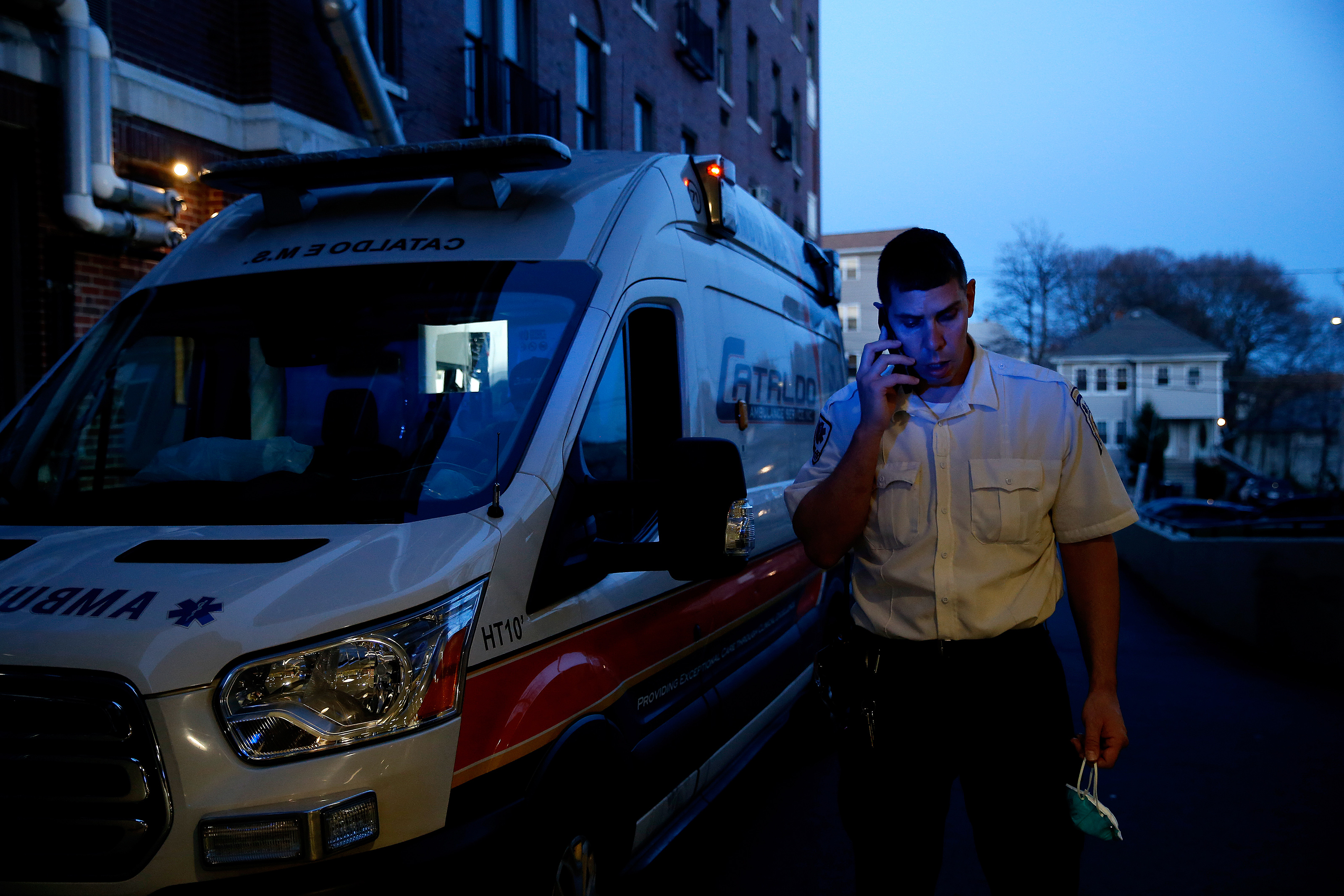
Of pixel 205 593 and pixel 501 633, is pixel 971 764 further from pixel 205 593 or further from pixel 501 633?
pixel 205 593

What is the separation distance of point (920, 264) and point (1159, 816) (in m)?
3.78

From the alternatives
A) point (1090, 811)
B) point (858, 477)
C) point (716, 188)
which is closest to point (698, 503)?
point (858, 477)

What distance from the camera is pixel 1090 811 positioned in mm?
2379

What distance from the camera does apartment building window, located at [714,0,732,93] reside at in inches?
949

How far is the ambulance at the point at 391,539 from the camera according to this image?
214cm

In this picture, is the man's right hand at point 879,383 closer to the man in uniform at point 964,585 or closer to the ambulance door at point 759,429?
the man in uniform at point 964,585

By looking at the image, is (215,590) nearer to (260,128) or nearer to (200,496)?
(200,496)

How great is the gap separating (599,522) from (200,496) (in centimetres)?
112

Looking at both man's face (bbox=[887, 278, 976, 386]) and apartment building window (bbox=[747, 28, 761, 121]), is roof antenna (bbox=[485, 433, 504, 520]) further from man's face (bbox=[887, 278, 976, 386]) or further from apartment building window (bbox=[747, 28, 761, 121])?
apartment building window (bbox=[747, 28, 761, 121])

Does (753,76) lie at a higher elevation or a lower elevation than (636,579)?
higher

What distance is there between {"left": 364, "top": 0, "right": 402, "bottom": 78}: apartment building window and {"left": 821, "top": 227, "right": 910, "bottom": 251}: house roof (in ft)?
173

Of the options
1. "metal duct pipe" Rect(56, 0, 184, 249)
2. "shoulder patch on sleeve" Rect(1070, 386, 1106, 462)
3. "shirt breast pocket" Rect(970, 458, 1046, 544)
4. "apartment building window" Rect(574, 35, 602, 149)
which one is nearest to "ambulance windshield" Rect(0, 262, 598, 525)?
"shirt breast pocket" Rect(970, 458, 1046, 544)

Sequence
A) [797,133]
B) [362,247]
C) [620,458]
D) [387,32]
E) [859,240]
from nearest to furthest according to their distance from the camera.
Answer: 1. [362,247]
2. [620,458]
3. [387,32]
4. [797,133]
5. [859,240]

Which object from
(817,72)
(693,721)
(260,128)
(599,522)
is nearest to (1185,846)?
(693,721)
